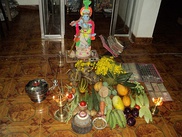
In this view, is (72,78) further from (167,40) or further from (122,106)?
(167,40)

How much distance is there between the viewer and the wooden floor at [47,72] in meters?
2.30

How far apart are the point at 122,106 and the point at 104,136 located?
46cm

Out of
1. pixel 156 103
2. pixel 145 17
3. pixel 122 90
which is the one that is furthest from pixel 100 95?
pixel 145 17

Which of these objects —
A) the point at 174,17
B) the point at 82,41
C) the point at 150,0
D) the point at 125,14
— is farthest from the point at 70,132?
the point at 174,17

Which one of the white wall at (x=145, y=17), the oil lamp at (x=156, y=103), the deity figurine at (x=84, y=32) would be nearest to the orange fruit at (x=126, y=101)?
the oil lamp at (x=156, y=103)

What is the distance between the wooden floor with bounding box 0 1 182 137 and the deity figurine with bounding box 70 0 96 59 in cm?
37

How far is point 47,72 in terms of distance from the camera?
124 inches

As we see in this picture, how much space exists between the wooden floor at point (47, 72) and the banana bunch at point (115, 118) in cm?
7

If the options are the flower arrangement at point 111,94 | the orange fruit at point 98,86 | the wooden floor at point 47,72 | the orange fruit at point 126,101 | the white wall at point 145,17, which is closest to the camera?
the wooden floor at point 47,72

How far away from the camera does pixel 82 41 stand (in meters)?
3.24

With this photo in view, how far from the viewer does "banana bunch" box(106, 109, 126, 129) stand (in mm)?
2312

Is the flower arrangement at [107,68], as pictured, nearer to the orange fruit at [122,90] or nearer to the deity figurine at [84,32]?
the orange fruit at [122,90]

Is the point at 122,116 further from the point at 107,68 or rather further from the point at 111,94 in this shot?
the point at 107,68

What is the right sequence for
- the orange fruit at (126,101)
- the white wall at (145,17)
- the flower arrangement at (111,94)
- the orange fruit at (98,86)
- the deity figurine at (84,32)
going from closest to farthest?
the flower arrangement at (111,94)
the orange fruit at (126,101)
the orange fruit at (98,86)
the deity figurine at (84,32)
the white wall at (145,17)
